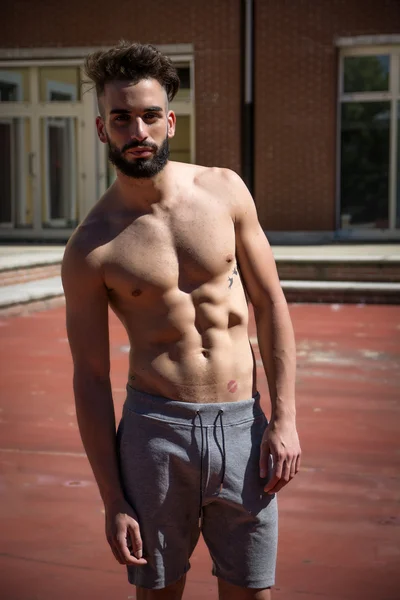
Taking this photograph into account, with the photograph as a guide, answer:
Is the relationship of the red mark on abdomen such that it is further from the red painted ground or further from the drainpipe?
the drainpipe

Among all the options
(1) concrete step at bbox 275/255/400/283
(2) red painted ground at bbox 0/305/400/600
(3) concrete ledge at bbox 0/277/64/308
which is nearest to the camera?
(2) red painted ground at bbox 0/305/400/600

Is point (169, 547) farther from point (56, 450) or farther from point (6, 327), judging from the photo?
point (6, 327)

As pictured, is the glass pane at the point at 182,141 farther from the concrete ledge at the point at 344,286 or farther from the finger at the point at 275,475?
the finger at the point at 275,475

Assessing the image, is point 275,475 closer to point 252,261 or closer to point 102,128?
point 252,261

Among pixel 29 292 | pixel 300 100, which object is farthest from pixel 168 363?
pixel 300 100

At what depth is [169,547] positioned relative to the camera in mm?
2244

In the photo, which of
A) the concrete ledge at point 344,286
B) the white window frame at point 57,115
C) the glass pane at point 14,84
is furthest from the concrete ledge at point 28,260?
the glass pane at point 14,84

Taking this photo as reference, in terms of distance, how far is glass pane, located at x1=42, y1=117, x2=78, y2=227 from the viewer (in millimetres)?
18906

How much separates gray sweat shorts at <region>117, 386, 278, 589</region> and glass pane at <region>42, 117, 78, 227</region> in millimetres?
17196

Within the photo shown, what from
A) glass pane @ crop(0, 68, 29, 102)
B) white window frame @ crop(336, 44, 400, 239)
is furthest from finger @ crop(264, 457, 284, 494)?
glass pane @ crop(0, 68, 29, 102)

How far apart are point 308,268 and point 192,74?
6.25 m

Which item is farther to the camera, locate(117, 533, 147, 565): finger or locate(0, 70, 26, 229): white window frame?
locate(0, 70, 26, 229): white window frame

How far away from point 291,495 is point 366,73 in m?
13.8

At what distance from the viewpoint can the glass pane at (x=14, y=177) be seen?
62.6 feet
